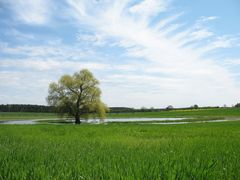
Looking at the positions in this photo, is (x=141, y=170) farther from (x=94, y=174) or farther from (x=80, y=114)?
(x=80, y=114)

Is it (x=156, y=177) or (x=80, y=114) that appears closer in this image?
(x=156, y=177)

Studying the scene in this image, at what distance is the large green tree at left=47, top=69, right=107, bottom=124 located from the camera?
6294cm

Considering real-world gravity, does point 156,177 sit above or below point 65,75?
below

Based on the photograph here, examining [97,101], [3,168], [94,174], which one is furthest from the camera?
[97,101]

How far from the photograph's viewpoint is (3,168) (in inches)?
239

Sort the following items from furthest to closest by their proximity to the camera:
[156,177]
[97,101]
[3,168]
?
[97,101] < [3,168] < [156,177]

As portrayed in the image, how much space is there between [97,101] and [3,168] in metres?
57.3

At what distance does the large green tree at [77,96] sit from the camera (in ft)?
206

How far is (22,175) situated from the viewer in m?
5.17

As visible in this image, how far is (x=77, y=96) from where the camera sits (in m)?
63.6

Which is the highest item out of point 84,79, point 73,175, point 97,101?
point 84,79

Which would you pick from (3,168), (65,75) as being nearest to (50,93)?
(65,75)

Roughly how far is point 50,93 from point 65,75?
4.84 m

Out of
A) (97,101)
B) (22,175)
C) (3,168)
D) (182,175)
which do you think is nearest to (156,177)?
(182,175)
